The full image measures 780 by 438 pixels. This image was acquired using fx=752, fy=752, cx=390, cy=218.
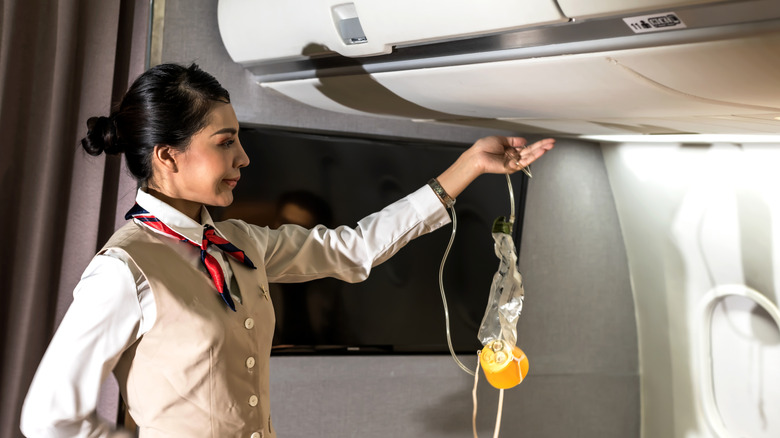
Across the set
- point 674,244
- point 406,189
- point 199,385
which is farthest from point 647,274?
point 199,385

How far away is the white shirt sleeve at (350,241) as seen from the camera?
177 cm

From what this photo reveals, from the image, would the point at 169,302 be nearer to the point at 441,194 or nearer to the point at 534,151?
the point at 441,194

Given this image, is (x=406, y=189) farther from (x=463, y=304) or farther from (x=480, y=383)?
(x=480, y=383)

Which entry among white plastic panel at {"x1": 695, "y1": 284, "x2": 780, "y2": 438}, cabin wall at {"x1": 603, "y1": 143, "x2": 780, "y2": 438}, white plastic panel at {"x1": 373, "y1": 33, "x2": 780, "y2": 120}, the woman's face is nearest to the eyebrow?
the woman's face

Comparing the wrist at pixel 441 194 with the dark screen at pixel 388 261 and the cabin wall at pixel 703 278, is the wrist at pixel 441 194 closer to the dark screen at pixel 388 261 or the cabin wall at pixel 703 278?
the dark screen at pixel 388 261

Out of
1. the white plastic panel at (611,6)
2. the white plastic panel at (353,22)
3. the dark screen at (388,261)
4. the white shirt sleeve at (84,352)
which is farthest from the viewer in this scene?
the dark screen at (388,261)

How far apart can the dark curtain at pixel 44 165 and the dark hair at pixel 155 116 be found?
654mm

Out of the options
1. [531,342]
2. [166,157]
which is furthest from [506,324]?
[531,342]

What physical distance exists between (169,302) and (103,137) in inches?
15.1

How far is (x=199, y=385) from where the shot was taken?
4.68 feet

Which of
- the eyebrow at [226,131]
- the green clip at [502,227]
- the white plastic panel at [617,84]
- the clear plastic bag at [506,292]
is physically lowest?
the clear plastic bag at [506,292]

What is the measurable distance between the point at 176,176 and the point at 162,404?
44 centimetres

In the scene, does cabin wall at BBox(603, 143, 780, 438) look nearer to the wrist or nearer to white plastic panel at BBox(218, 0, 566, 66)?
the wrist

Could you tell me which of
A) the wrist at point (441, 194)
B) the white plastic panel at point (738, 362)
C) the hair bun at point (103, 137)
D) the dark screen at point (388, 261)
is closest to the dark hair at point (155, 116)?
the hair bun at point (103, 137)
